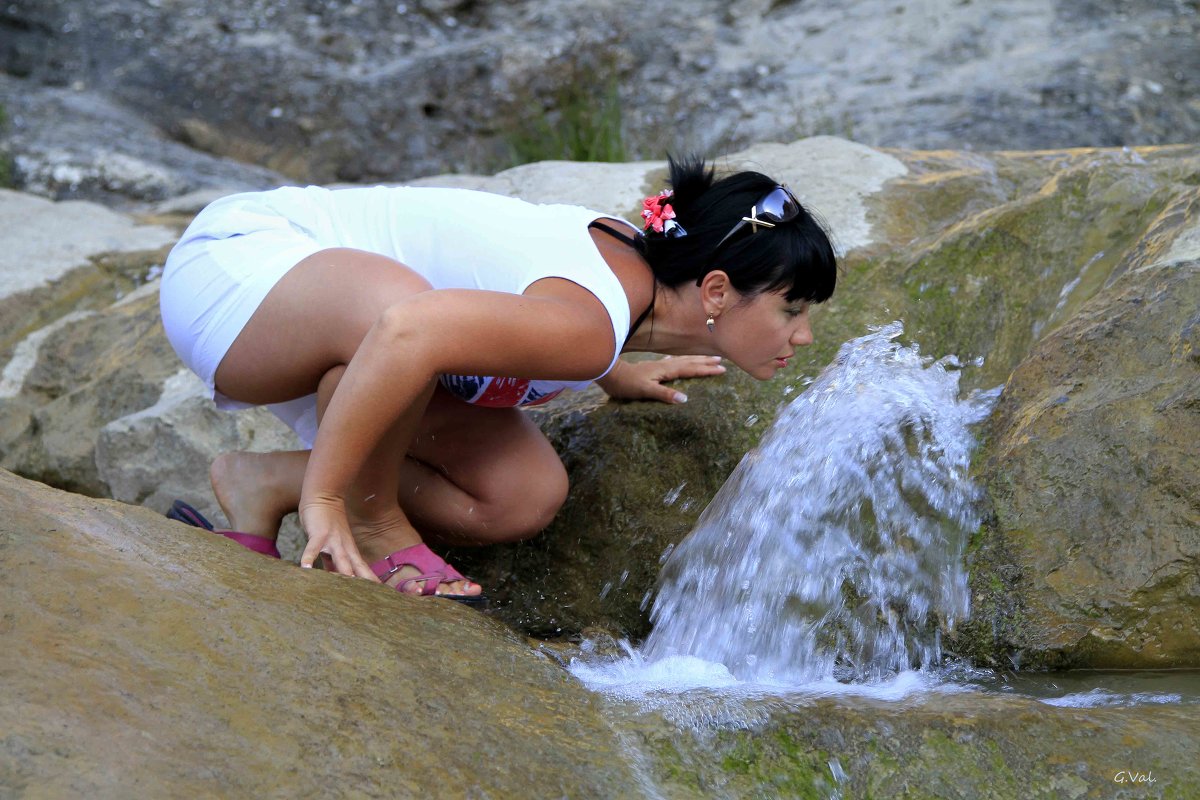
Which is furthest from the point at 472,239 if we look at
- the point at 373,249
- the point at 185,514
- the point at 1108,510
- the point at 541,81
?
the point at 541,81

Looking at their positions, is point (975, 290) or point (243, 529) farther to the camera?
point (975, 290)

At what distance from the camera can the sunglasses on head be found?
2172 mm

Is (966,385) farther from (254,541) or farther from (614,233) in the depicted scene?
(254,541)

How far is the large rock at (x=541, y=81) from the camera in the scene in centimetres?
517

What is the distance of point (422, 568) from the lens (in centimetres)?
228

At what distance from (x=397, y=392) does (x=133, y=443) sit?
1152mm

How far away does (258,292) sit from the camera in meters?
2.26

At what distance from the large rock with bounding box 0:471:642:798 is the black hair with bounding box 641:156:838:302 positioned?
821 mm

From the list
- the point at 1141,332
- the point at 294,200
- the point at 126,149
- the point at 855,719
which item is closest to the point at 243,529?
the point at 294,200

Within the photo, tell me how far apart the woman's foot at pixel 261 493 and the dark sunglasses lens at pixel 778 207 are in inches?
40.1

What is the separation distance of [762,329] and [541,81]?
4.38 metres

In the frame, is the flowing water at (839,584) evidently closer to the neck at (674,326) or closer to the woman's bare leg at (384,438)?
the neck at (674,326)

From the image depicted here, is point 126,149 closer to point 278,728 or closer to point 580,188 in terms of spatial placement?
point 580,188

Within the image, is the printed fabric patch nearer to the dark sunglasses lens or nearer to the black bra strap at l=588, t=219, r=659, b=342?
the black bra strap at l=588, t=219, r=659, b=342
